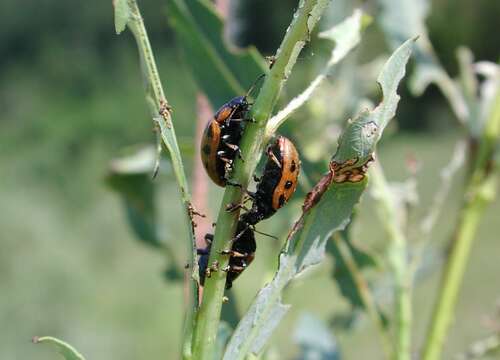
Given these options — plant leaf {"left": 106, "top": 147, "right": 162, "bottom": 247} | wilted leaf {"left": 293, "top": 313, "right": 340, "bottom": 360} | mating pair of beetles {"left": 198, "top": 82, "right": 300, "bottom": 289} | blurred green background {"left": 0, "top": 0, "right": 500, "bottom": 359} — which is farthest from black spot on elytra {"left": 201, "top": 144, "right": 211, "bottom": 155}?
blurred green background {"left": 0, "top": 0, "right": 500, "bottom": 359}

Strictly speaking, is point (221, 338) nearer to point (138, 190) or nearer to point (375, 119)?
point (375, 119)

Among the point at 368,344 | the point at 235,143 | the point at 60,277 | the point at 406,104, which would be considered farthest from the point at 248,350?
the point at 406,104

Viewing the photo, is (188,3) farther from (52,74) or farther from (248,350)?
(52,74)

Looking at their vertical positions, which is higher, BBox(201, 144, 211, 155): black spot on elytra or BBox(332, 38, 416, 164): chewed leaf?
BBox(201, 144, 211, 155): black spot on elytra

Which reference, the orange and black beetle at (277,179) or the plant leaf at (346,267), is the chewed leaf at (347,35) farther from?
the plant leaf at (346,267)

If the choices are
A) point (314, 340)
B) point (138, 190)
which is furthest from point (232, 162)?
point (138, 190)

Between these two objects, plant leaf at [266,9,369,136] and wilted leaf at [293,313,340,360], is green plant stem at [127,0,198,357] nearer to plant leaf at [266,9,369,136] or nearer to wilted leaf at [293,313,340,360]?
Result: plant leaf at [266,9,369,136]
